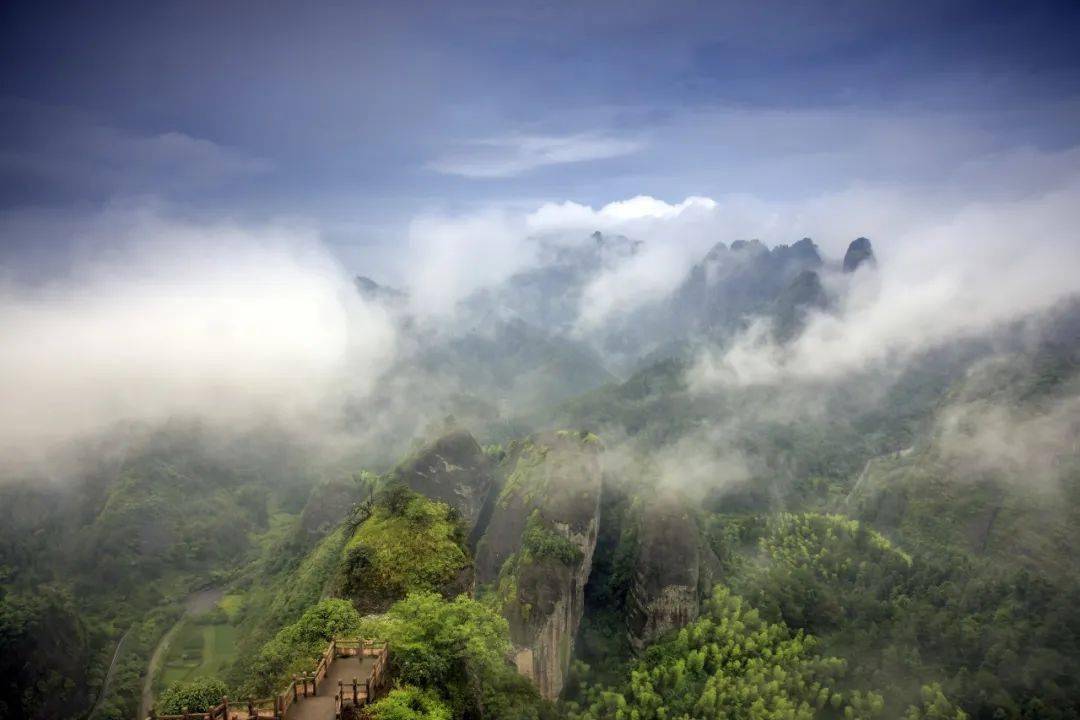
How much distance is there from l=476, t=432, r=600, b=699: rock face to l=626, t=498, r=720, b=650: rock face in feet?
16.8

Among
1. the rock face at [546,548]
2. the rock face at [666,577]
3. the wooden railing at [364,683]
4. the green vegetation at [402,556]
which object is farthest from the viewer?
the rock face at [666,577]

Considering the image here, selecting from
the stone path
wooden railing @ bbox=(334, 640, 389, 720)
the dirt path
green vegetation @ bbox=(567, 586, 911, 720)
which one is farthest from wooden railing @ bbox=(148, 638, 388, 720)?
the dirt path

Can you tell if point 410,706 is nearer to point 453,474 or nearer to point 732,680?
point 732,680

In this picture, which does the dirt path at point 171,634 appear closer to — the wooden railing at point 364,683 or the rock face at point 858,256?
the wooden railing at point 364,683

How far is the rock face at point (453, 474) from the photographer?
72.9 m

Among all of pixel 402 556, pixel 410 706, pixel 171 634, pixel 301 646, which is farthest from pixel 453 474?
pixel 410 706

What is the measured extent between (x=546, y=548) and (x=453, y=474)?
87.5 feet

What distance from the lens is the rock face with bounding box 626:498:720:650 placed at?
52.2 m

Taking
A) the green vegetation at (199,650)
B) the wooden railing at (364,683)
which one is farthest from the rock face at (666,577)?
the green vegetation at (199,650)

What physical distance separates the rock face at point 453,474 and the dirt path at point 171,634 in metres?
34.0

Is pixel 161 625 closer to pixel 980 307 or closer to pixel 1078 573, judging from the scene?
pixel 1078 573

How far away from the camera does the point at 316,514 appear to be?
87750 mm

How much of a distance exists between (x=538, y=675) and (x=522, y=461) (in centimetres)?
2708

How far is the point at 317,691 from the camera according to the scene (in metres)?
23.1
